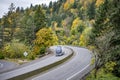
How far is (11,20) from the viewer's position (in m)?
107

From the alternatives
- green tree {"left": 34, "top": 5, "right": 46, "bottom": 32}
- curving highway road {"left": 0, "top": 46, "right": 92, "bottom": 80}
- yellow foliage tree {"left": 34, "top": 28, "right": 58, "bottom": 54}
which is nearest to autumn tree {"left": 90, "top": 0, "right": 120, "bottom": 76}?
curving highway road {"left": 0, "top": 46, "right": 92, "bottom": 80}

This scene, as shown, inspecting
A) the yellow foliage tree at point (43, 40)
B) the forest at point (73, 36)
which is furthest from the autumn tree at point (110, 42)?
the yellow foliage tree at point (43, 40)

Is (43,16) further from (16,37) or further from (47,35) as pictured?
(16,37)

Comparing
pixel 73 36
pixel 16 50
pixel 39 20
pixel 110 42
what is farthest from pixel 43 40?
pixel 73 36

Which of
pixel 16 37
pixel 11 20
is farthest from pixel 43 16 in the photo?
pixel 11 20

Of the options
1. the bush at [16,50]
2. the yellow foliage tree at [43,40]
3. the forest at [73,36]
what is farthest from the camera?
the bush at [16,50]

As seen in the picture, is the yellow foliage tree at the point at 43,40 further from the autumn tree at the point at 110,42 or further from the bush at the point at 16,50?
the autumn tree at the point at 110,42

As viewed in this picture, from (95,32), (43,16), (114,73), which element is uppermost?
(43,16)

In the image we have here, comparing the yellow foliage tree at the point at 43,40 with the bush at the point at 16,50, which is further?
the bush at the point at 16,50

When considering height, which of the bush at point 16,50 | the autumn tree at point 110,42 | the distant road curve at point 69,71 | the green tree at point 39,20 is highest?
the green tree at point 39,20

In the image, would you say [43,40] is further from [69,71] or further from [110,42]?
[110,42]

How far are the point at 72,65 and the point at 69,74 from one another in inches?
288

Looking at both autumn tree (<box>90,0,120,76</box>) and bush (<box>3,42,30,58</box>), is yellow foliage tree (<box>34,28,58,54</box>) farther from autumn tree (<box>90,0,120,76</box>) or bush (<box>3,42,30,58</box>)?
autumn tree (<box>90,0,120,76</box>)

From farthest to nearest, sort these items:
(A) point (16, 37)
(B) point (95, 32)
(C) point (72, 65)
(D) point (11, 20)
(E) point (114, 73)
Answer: (D) point (11, 20), (A) point (16, 37), (B) point (95, 32), (C) point (72, 65), (E) point (114, 73)
